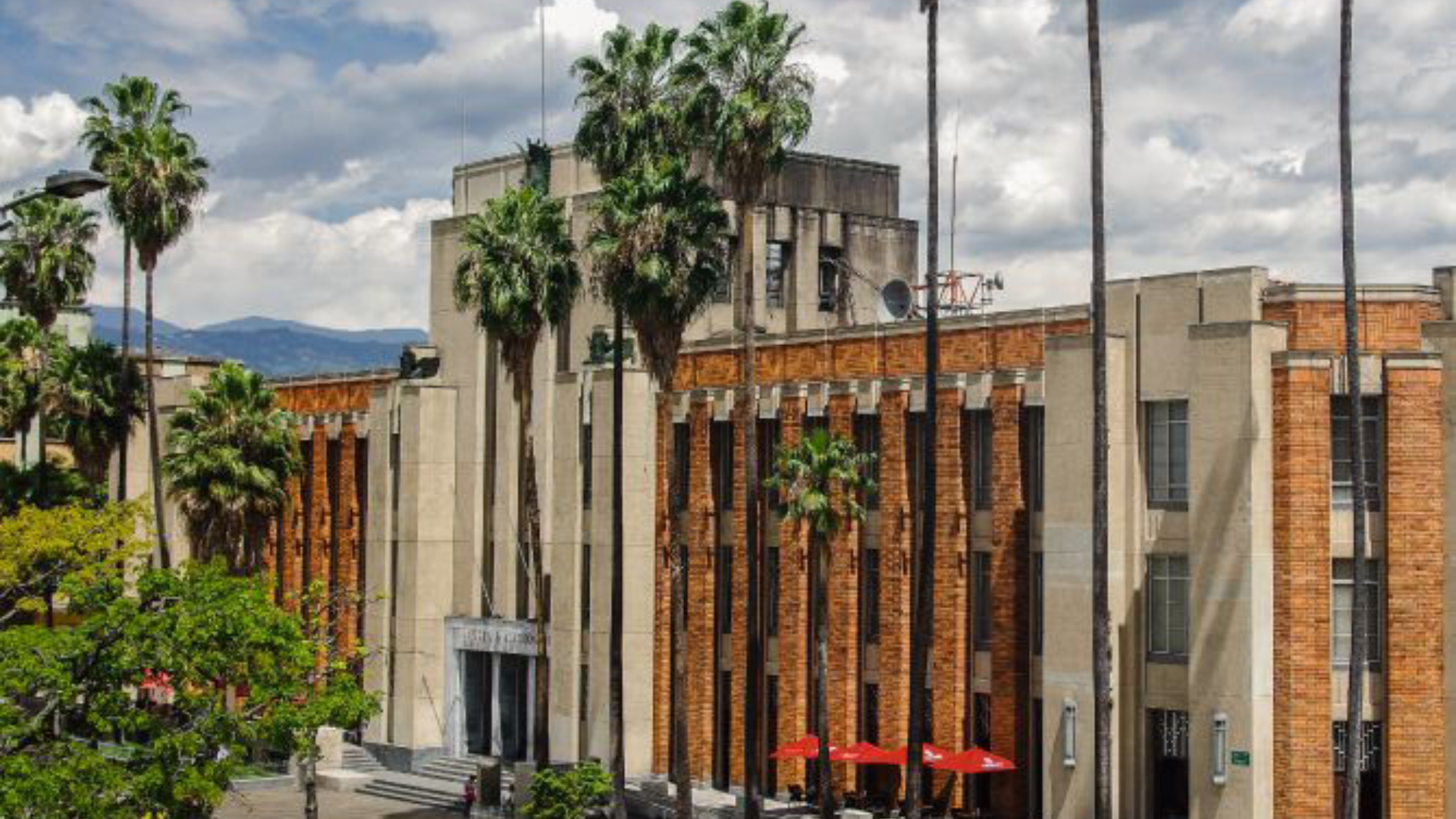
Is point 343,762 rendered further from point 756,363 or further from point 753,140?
point 753,140

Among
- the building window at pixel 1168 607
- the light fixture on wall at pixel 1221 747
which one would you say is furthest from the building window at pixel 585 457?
the light fixture on wall at pixel 1221 747

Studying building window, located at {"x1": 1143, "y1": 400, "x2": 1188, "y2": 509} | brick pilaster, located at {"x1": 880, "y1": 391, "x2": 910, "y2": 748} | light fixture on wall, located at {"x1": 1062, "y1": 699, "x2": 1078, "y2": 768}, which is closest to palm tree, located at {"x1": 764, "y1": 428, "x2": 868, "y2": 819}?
brick pilaster, located at {"x1": 880, "y1": 391, "x2": 910, "y2": 748}

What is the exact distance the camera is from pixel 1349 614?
45875 mm

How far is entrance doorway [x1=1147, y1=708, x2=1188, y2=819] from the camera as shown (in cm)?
4784

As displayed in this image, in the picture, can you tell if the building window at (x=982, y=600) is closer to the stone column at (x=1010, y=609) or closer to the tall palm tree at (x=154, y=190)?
the stone column at (x=1010, y=609)

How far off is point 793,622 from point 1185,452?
1428cm

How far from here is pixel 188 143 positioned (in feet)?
248

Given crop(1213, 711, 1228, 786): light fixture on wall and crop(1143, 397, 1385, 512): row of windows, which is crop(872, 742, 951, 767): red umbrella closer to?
crop(1213, 711, 1228, 786): light fixture on wall

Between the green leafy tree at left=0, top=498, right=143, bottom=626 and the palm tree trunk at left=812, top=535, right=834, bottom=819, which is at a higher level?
the green leafy tree at left=0, top=498, right=143, bottom=626

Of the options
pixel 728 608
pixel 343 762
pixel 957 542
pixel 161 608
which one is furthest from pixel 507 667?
pixel 161 608

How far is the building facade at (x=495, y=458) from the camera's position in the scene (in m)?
67.5

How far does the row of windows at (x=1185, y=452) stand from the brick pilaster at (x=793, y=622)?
1207 centimetres

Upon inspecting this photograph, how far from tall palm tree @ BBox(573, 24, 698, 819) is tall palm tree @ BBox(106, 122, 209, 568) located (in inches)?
845

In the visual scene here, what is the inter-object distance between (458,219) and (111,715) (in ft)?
133
